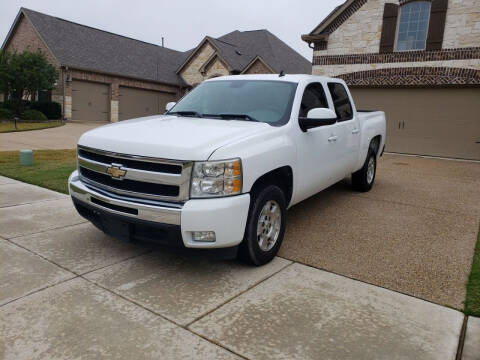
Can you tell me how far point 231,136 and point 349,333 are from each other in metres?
1.87

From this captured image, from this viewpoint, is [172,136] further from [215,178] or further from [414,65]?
[414,65]

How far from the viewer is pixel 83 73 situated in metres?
25.8

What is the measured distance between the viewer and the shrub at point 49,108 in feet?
79.5

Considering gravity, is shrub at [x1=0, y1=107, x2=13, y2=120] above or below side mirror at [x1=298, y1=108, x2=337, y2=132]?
below

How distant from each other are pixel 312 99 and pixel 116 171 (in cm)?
268

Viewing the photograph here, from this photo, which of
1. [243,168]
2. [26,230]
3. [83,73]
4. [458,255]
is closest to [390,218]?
[458,255]

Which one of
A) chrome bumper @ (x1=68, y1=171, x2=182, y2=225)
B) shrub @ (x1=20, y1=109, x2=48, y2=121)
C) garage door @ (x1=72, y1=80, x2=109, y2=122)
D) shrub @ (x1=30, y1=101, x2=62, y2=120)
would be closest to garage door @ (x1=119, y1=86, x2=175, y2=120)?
garage door @ (x1=72, y1=80, x2=109, y2=122)

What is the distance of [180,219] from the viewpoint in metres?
3.23

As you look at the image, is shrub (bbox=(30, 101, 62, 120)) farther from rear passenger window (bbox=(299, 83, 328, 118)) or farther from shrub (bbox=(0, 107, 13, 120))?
rear passenger window (bbox=(299, 83, 328, 118))

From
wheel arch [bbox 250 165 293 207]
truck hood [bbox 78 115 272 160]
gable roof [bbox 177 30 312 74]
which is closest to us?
truck hood [bbox 78 115 272 160]

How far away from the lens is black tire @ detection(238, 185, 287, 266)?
3.61 metres

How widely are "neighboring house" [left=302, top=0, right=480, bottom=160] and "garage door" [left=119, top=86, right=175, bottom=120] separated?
54.3 feet

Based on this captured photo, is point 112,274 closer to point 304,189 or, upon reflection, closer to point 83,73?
point 304,189

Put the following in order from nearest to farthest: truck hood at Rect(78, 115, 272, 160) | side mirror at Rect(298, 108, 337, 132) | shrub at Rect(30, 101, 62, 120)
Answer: truck hood at Rect(78, 115, 272, 160) < side mirror at Rect(298, 108, 337, 132) < shrub at Rect(30, 101, 62, 120)
